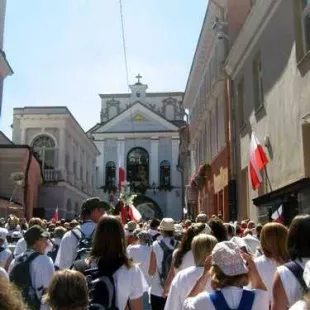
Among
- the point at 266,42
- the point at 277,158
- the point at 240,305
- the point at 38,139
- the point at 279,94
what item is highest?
the point at 38,139

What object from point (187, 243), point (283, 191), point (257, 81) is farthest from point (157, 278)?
point (257, 81)

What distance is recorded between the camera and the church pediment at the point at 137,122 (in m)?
62.5

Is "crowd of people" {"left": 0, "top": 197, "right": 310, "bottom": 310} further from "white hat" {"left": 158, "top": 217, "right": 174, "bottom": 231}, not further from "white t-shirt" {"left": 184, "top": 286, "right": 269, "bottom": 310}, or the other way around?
"white hat" {"left": 158, "top": 217, "right": 174, "bottom": 231}

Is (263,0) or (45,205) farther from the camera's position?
(45,205)

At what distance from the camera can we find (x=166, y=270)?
730cm

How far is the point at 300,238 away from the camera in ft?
13.1

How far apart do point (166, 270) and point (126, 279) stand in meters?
3.12

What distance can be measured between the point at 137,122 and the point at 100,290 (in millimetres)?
59952

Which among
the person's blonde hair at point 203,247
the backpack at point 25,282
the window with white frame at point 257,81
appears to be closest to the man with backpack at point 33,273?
the backpack at point 25,282

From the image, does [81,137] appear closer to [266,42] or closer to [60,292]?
[266,42]

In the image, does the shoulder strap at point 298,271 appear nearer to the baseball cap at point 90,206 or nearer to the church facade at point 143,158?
the baseball cap at point 90,206

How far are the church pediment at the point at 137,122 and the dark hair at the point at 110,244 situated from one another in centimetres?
5786

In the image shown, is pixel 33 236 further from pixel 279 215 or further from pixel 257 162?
pixel 257 162

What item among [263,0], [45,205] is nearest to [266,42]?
[263,0]
